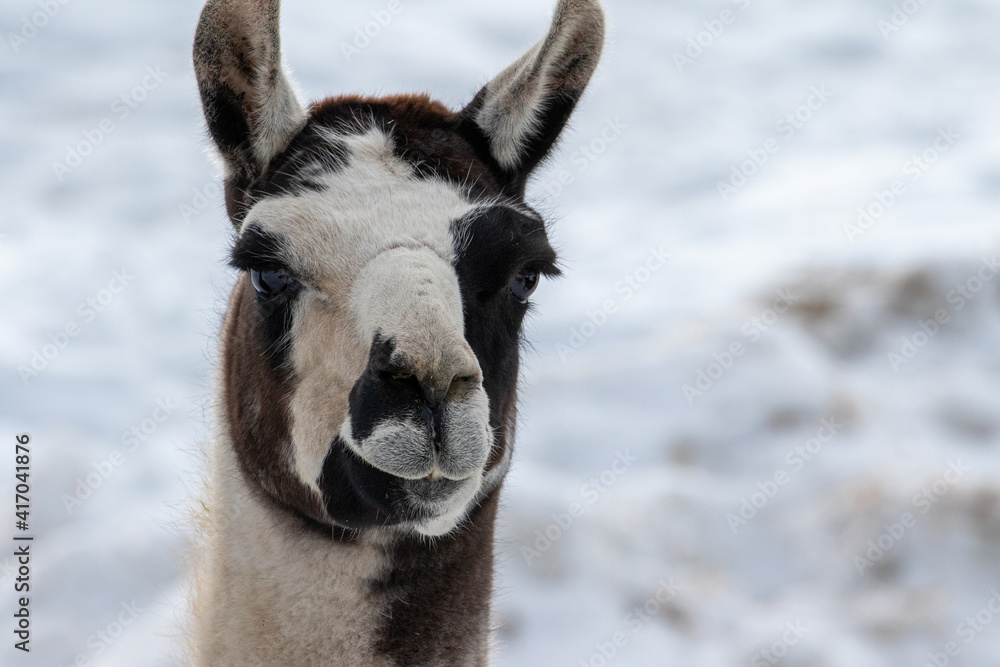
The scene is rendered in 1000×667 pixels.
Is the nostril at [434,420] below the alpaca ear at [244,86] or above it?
below

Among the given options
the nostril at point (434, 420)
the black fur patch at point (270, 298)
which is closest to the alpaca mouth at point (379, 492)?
→ the nostril at point (434, 420)

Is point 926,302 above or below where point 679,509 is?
above

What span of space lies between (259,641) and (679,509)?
42.7 feet

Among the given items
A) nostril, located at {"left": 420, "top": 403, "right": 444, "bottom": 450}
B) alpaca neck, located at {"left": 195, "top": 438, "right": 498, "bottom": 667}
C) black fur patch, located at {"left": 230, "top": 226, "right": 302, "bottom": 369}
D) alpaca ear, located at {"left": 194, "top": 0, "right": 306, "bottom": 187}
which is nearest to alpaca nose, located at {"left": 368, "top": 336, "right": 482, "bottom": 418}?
nostril, located at {"left": 420, "top": 403, "right": 444, "bottom": 450}

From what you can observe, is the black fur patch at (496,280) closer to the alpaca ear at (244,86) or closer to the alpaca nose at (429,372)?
the alpaca nose at (429,372)

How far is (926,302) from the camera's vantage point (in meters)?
18.8

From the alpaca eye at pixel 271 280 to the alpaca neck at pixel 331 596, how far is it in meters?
0.85

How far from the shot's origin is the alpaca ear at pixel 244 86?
349cm

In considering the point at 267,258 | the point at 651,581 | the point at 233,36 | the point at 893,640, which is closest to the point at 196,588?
the point at 267,258

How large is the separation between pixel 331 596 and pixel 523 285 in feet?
4.42

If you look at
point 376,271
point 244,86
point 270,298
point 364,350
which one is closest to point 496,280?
point 376,271

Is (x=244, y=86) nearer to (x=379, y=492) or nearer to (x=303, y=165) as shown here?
(x=303, y=165)

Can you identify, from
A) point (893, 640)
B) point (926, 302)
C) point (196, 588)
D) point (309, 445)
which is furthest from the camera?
point (926, 302)

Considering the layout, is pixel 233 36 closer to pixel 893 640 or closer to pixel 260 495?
pixel 260 495
